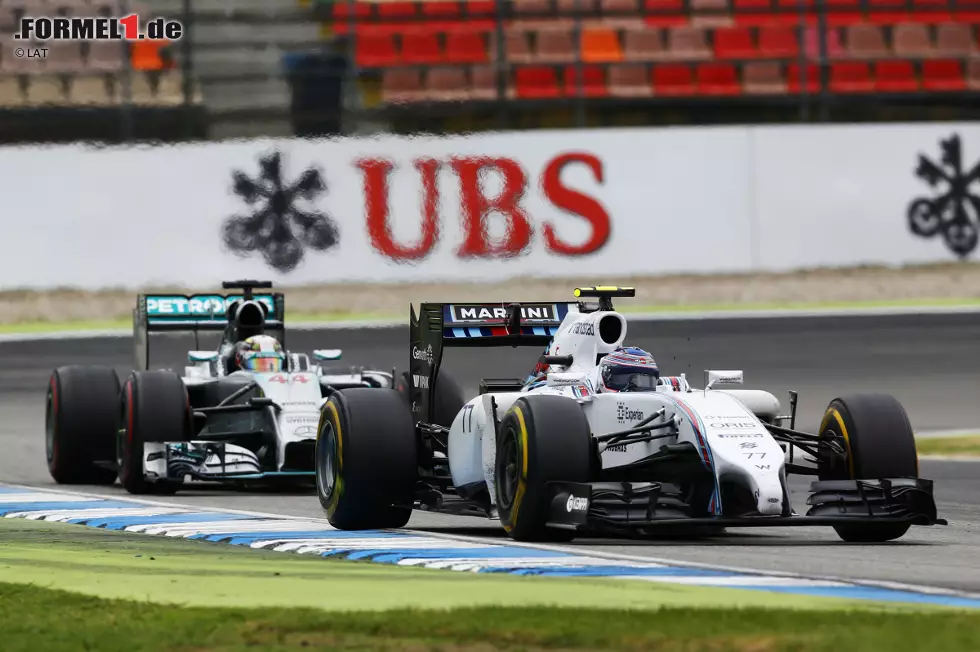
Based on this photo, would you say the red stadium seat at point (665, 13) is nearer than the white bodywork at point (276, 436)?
No

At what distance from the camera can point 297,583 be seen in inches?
341

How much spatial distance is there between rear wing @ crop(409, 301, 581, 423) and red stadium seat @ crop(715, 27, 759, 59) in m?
19.2

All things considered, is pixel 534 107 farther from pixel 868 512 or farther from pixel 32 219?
pixel 868 512

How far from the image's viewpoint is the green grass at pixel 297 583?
314 inches

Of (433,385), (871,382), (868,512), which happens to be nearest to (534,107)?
(871,382)

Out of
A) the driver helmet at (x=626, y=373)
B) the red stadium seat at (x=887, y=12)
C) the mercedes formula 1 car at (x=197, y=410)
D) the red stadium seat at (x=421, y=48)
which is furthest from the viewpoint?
the red stadium seat at (x=887, y=12)

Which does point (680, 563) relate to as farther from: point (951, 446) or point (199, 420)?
point (951, 446)

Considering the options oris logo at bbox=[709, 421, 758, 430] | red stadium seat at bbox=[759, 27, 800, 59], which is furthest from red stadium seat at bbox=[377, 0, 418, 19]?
oris logo at bbox=[709, 421, 758, 430]

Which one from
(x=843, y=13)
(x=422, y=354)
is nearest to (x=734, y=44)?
(x=843, y=13)

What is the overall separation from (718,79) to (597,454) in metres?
21.2

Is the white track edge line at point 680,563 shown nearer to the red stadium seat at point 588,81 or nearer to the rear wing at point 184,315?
the rear wing at point 184,315

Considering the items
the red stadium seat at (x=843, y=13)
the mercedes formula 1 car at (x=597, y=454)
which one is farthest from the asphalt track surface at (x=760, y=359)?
the red stadium seat at (x=843, y=13)

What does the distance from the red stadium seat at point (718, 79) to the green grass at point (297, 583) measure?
21467mm

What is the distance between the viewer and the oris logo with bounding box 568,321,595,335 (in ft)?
38.0
